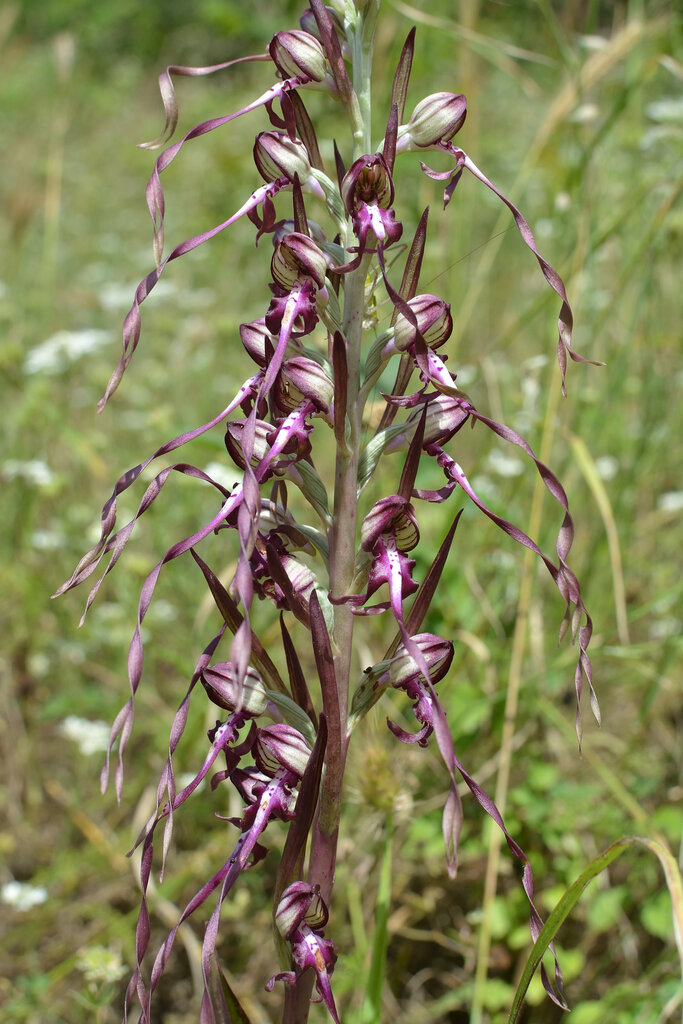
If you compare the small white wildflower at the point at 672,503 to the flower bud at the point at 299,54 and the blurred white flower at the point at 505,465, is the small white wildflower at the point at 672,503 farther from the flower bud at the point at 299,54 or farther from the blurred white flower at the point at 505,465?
the flower bud at the point at 299,54

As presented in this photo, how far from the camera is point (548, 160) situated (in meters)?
3.41

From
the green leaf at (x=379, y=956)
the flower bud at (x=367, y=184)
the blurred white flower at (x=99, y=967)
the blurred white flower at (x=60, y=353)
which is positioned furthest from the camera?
the blurred white flower at (x=60, y=353)

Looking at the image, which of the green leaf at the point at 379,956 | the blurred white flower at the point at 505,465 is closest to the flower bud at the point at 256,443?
the green leaf at the point at 379,956

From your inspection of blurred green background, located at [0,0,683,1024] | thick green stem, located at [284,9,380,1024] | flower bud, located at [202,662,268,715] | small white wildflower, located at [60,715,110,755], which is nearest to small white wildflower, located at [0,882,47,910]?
blurred green background, located at [0,0,683,1024]

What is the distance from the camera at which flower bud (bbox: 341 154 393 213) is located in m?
0.95

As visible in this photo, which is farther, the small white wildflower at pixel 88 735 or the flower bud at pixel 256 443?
the small white wildflower at pixel 88 735

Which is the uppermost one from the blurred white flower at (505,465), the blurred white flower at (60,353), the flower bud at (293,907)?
the blurred white flower at (60,353)

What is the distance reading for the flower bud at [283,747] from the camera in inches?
39.9

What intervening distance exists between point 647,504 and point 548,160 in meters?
1.37

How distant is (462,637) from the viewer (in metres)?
2.04

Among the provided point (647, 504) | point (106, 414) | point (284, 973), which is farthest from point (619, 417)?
point (284, 973)

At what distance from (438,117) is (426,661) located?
2.01 ft

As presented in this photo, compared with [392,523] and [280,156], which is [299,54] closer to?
[280,156]

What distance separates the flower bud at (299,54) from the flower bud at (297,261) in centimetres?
18
